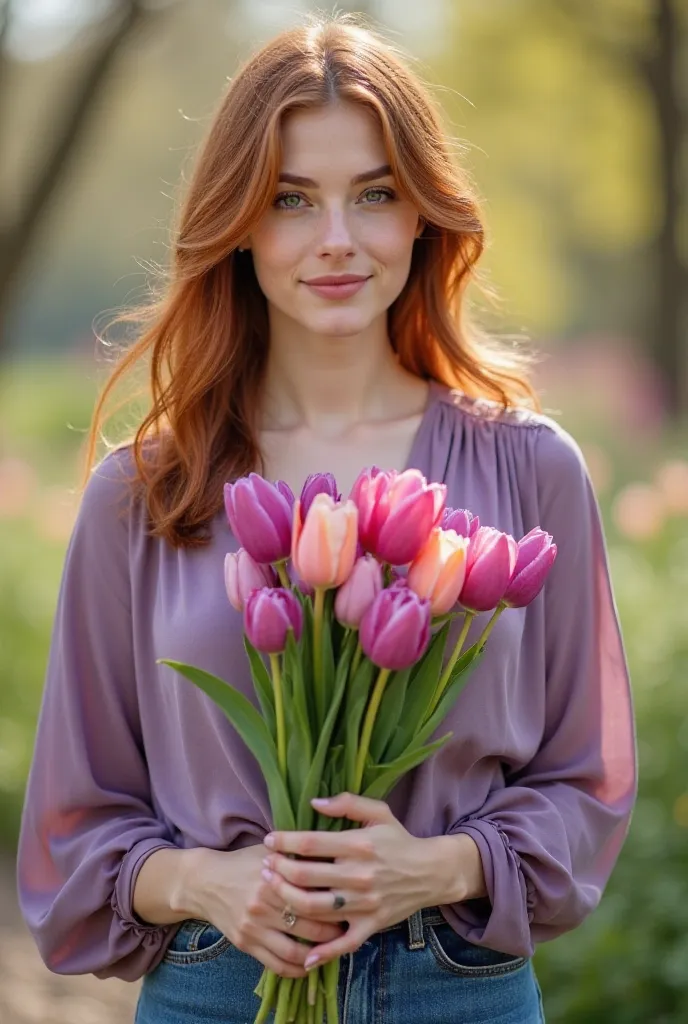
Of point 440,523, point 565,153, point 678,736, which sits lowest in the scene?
point 678,736

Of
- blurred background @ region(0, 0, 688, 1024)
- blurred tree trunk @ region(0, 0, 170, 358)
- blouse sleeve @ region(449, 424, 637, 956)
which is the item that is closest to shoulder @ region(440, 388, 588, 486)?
blouse sleeve @ region(449, 424, 637, 956)

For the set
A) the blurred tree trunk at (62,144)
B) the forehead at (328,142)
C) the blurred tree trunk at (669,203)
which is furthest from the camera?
the blurred tree trunk at (669,203)

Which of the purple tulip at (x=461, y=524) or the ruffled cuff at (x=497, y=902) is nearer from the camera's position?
the purple tulip at (x=461, y=524)

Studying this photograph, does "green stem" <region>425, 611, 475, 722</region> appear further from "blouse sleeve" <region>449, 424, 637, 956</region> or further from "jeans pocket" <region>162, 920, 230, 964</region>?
"jeans pocket" <region>162, 920, 230, 964</region>

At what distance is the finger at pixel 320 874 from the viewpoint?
1.89 m

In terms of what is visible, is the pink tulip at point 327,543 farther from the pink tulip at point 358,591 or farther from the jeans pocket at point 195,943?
the jeans pocket at point 195,943

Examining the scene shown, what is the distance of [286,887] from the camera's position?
6.26 feet

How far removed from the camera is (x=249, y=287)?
2.60 meters

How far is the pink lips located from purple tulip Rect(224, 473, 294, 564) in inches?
22.2

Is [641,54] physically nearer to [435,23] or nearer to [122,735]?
[435,23]

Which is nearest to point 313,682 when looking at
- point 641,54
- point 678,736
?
point 678,736

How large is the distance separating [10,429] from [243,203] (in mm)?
10674

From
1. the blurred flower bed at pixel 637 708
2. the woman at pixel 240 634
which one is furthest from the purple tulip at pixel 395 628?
the blurred flower bed at pixel 637 708

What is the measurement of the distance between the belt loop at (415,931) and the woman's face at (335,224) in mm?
905
